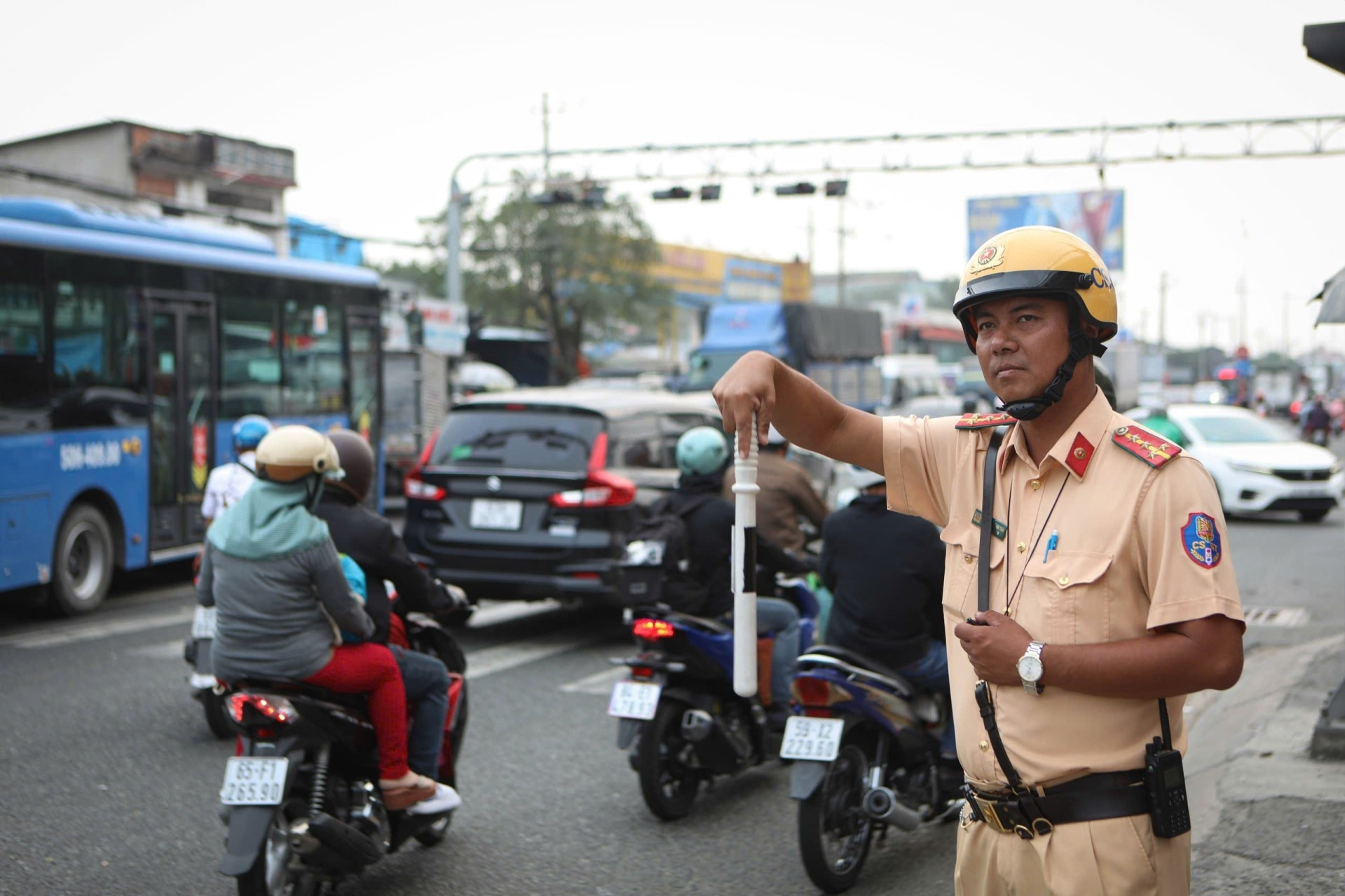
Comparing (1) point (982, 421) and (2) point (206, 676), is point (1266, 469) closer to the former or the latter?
(2) point (206, 676)

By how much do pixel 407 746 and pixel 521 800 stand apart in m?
1.22

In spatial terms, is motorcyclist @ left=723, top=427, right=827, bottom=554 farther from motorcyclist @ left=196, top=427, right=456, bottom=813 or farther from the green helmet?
motorcyclist @ left=196, top=427, right=456, bottom=813

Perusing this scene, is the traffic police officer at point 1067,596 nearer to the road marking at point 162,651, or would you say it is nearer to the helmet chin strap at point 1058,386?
the helmet chin strap at point 1058,386

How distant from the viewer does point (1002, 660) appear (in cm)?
224

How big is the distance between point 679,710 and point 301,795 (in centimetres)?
184

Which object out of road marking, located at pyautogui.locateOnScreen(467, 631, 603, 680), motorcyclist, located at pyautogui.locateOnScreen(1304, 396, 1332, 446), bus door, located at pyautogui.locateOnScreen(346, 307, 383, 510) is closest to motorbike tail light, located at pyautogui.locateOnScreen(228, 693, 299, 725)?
road marking, located at pyautogui.locateOnScreen(467, 631, 603, 680)

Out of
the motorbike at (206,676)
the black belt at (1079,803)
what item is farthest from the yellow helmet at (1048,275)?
the motorbike at (206,676)

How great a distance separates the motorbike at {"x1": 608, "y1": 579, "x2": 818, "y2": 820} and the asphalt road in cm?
21

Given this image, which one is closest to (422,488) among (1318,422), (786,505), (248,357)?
(786,505)

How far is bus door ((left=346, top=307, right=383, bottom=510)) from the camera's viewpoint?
15.0 meters

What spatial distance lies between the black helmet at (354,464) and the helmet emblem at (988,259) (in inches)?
128

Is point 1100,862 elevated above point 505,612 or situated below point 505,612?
above

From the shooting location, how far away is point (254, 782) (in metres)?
4.19

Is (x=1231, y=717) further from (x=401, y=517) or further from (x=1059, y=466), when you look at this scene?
(x=401, y=517)
